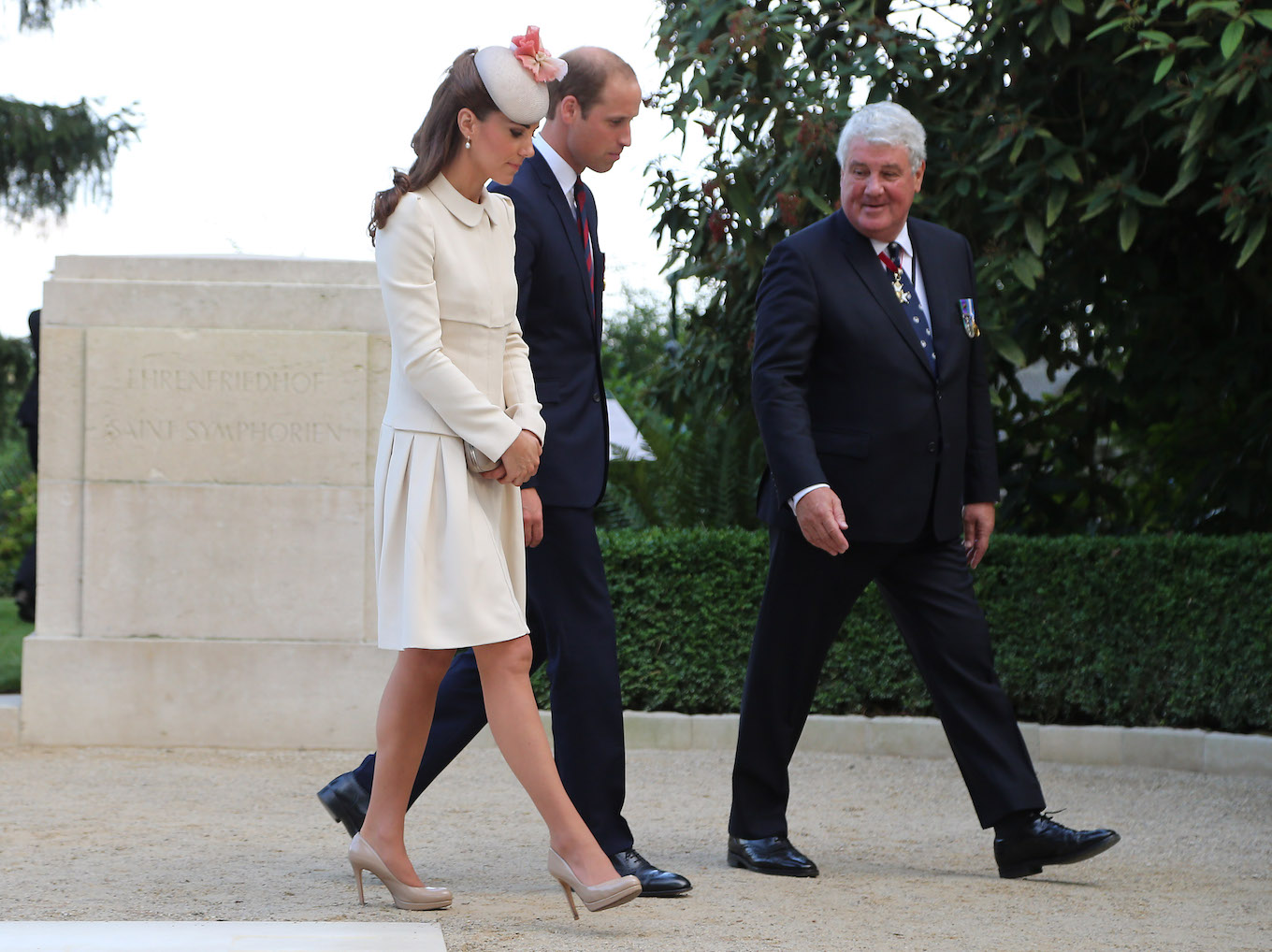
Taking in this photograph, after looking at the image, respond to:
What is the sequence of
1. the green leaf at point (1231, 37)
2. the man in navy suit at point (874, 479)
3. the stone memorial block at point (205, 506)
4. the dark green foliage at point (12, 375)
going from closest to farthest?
the man in navy suit at point (874, 479) → the green leaf at point (1231, 37) → the stone memorial block at point (205, 506) → the dark green foliage at point (12, 375)

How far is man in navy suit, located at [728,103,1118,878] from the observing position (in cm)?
404

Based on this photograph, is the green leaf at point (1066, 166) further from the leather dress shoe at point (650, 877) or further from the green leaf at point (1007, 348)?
the leather dress shoe at point (650, 877)

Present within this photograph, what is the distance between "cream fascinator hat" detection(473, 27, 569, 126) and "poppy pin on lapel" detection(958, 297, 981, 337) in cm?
141

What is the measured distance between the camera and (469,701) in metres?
3.90

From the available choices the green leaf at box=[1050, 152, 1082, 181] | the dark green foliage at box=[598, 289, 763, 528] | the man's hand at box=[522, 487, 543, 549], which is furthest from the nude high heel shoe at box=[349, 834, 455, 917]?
the dark green foliage at box=[598, 289, 763, 528]

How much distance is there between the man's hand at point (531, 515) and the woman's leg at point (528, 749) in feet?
0.93

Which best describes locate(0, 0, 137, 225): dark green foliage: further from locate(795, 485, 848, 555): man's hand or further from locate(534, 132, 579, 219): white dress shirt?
locate(795, 485, 848, 555): man's hand

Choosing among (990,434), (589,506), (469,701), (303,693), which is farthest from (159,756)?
(990,434)

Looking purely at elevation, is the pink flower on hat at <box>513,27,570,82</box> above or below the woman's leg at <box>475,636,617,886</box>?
above

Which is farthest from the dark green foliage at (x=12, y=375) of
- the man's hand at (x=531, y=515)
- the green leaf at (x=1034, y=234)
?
the man's hand at (x=531, y=515)

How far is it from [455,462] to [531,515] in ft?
0.97

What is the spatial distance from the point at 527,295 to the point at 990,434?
1.38m

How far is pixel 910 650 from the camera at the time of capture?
13.6ft

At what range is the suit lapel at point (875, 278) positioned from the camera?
13.4 ft
